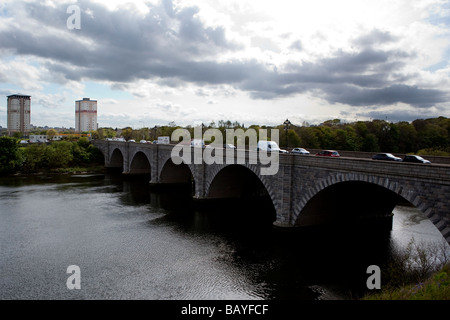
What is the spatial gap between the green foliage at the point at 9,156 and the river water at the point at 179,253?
38972mm

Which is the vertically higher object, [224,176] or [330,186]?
[330,186]

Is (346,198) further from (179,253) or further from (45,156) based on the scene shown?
(45,156)

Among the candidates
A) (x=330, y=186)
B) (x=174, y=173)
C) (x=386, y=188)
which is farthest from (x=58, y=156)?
(x=386, y=188)

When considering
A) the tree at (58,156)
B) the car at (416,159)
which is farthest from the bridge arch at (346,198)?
the tree at (58,156)

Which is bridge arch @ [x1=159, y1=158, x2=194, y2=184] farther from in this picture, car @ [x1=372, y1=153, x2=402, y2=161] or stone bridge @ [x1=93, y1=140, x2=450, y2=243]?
car @ [x1=372, y1=153, x2=402, y2=161]

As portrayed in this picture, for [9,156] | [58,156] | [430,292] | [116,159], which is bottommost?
[430,292]

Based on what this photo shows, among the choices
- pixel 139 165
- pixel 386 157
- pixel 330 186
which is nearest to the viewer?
pixel 330 186

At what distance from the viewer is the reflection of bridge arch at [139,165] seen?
7669 centimetres

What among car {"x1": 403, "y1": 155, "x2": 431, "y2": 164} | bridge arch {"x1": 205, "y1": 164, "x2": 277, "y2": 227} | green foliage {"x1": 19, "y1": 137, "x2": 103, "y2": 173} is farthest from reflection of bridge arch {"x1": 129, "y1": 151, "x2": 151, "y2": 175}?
car {"x1": 403, "y1": 155, "x2": 431, "y2": 164}

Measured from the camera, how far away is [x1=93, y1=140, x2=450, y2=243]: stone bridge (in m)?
20.9

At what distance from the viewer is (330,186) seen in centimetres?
2895

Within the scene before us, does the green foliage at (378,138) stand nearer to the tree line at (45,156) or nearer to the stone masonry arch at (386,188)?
the stone masonry arch at (386,188)

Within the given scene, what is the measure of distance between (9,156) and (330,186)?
80337mm
